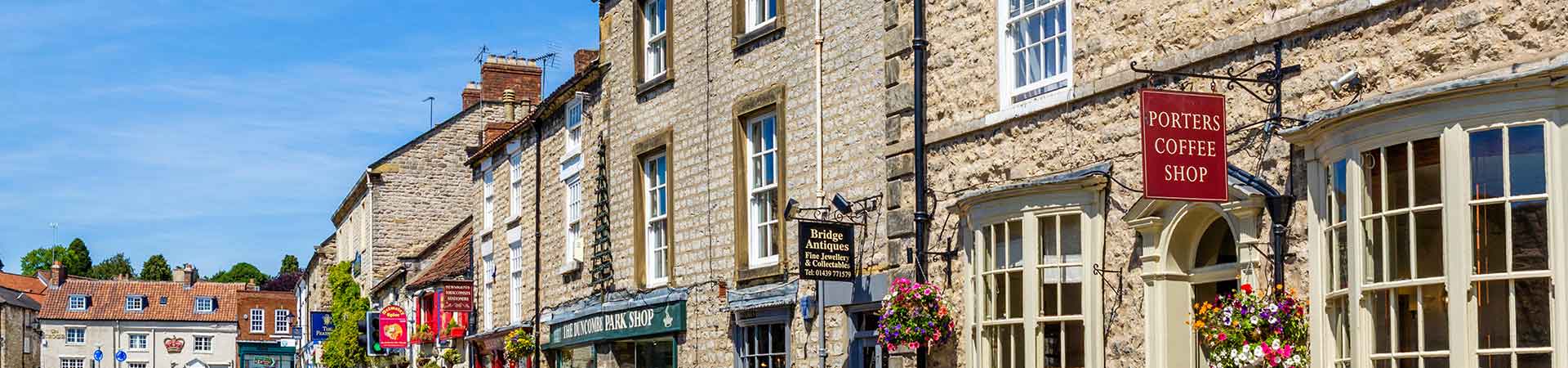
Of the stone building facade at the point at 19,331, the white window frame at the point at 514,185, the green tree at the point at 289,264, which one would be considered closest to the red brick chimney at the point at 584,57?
the white window frame at the point at 514,185

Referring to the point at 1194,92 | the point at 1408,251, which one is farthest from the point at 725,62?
the point at 1408,251

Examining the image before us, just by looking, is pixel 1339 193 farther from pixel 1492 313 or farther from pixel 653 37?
pixel 653 37

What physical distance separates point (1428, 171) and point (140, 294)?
9246 cm

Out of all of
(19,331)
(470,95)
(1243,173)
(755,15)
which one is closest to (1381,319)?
(1243,173)

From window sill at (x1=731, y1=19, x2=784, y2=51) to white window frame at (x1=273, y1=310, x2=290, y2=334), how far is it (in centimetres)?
7415

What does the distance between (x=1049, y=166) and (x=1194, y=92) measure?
2.21m

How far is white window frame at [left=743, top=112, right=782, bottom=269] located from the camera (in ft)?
62.0

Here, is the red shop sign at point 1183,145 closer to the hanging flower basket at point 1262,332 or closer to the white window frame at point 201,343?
the hanging flower basket at point 1262,332

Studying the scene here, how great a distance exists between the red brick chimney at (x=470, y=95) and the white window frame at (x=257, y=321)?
A: 48735 millimetres

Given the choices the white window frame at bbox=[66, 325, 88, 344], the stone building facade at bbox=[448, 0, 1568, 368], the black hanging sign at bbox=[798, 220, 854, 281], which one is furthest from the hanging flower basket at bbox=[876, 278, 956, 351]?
the white window frame at bbox=[66, 325, 88, 344]

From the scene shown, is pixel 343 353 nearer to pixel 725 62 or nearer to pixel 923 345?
pixel 725 62

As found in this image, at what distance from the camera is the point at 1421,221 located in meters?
10.2

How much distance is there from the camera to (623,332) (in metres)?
22.5

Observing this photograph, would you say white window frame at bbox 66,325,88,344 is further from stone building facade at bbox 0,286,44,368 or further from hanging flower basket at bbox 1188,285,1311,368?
hanging flower basket at bbox 1188,285,1311,368
